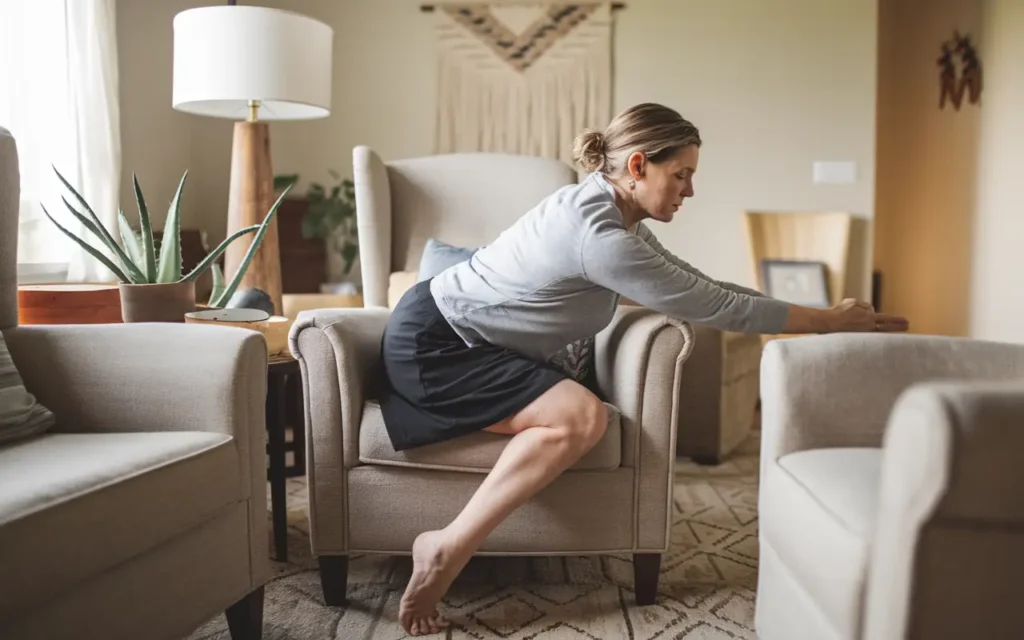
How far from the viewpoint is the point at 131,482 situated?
1.16 meters

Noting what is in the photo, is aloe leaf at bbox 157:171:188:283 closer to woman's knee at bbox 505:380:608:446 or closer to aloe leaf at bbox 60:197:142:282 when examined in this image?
aloe leaf at bbox 60:197:142:282

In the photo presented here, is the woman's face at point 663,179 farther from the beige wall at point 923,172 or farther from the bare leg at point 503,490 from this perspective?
the beige wall at point 923,172

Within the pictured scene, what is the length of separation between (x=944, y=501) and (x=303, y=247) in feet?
11.7

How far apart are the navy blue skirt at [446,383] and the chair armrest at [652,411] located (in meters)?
0.15

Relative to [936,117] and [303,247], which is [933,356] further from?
[936,117]

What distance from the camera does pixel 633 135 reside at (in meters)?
1.61

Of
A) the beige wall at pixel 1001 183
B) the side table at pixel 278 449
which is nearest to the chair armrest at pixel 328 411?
the side table at pixel 278 449

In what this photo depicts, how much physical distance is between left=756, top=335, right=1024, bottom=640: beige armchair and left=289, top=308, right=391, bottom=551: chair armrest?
2.60 feet

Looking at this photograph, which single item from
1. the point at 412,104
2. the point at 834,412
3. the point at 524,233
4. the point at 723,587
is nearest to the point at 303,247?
the point at 412,104

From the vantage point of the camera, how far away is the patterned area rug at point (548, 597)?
1566 millimetres

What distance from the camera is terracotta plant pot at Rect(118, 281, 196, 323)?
1.69 meters

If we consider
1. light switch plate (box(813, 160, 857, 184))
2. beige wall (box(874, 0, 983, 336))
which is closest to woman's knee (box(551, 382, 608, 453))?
light switch plate (box(813, 160, 857, 184))

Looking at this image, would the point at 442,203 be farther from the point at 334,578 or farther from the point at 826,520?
the point at 826,520

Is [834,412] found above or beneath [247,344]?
beneath
